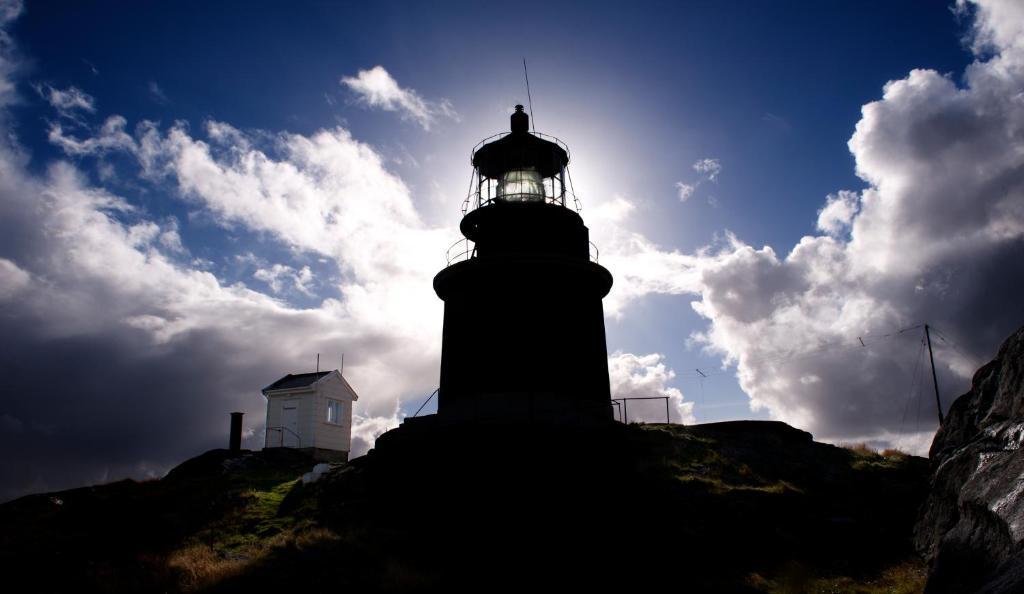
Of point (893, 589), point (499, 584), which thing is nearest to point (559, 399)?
point (499, 584)

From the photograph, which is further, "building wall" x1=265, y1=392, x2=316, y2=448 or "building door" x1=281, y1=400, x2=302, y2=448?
"building door" x1=281, y1=400, x2=302, y2=448

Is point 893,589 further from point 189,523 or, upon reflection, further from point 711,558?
point 189,523

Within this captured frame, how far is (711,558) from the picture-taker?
1435 cm

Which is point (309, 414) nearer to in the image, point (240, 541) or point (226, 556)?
point (240, 541)

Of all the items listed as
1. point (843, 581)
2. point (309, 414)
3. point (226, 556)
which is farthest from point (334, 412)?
point (843, 581)

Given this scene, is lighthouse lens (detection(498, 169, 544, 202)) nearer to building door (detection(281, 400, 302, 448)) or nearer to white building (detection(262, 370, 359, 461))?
white building (detection(262, 370, 359, 461))

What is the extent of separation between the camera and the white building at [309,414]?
31.8m

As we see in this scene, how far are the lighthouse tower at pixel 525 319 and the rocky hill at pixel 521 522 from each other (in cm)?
160

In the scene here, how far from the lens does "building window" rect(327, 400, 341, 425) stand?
108 ft

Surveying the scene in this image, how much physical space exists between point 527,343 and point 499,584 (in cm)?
858

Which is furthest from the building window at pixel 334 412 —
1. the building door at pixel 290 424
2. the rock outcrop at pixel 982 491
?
the rock outcrop at pixel 982 491

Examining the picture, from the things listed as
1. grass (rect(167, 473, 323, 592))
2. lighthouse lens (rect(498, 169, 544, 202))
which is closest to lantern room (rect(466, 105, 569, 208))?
lighthouse lens (rect(498, 169, 544, 202))

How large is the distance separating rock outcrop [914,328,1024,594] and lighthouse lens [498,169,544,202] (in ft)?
47.0

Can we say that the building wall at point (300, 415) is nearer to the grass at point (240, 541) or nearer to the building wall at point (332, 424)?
the building wall at point (332, 424)
